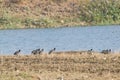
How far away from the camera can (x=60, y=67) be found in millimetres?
22984

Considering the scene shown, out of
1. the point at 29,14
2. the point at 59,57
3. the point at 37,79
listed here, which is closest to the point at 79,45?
the point at 59,57

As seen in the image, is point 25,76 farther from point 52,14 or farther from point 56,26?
point 52,14

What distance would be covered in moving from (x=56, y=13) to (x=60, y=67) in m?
48.5

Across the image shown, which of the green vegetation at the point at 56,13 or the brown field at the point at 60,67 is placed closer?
the brown field at the point at 60,67

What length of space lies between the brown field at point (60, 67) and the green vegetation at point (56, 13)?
39.5m

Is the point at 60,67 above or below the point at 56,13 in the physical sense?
above

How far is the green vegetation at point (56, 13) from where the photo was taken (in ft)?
222

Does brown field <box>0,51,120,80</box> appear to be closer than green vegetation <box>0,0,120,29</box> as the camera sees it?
Yes

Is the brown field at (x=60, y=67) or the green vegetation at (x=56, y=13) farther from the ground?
the brown field at (x=60, y=67)

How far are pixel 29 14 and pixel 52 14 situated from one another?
2.66 m

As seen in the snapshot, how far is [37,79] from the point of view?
773 inches

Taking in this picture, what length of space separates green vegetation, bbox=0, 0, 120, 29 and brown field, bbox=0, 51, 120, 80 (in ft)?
130

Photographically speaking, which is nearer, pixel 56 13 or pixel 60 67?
pixel 60 67

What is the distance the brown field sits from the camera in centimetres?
2002
